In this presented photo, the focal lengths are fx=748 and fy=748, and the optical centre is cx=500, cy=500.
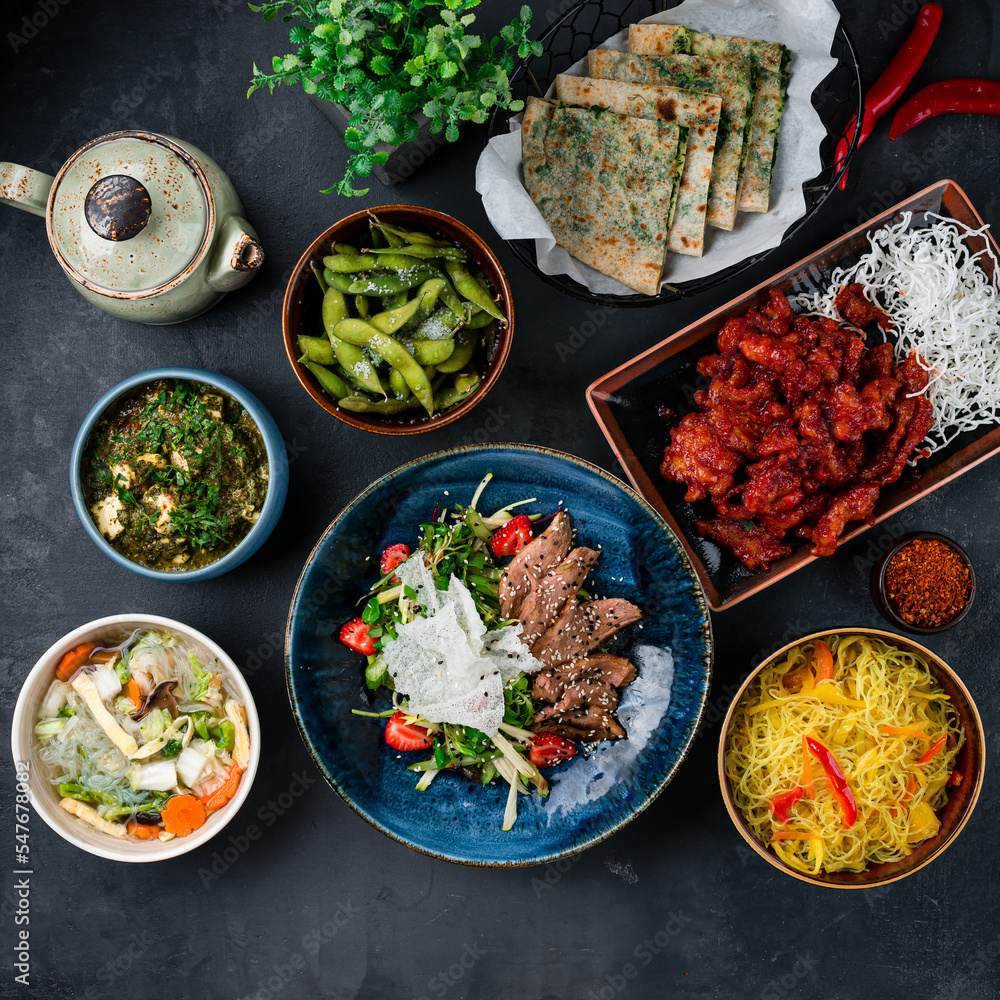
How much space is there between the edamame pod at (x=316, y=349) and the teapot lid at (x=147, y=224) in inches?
15.8

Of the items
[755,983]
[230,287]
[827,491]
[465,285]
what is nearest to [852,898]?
[755,983]

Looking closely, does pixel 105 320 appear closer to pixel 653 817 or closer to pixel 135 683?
pixel 135 683

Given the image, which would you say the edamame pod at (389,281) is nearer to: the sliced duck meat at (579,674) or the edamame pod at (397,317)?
the edamame pod at (397,317)

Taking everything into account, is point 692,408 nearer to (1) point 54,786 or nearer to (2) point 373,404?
(2) point 373,404

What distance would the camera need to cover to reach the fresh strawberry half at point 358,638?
2629 millimetres

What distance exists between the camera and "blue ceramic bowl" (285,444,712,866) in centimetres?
249

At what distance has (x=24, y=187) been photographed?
2.26 m

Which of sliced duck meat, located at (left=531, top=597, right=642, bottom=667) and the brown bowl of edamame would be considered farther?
sliced duck meat, located at (left=531, top=597, right=642, bottom=667)

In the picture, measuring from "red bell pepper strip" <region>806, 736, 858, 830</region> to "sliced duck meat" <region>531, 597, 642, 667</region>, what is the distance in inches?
29.3

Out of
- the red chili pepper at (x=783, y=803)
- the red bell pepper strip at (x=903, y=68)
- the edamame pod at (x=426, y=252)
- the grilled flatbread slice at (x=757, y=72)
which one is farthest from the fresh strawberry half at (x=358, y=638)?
the red bell pepper strip at (x=903, y=68)

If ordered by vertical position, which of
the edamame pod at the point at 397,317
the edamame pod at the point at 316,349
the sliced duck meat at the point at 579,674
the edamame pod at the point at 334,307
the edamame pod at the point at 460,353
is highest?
the edamame pod at the point at 334,307

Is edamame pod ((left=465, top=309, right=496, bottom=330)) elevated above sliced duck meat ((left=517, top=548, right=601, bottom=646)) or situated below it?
above

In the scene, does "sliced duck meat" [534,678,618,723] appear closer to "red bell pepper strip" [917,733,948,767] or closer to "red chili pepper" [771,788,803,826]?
"red chili pepper" [771,788,803,826]

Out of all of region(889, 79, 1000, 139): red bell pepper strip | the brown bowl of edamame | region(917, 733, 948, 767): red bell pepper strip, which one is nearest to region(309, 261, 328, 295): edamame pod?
the brown bowl of edamame
